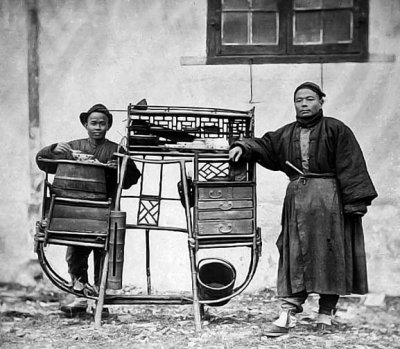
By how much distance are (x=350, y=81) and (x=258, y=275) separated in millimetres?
2100

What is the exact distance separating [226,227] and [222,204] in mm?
179

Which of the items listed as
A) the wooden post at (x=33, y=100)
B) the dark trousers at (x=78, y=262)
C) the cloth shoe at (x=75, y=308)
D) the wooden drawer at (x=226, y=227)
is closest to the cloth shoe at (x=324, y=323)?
the wooden drawer at (x=226, y=227)

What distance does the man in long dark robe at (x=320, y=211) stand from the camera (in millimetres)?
5297

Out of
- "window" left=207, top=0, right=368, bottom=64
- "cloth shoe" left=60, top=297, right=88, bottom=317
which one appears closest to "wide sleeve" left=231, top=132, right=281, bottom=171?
"window" left=207, top=0, right=368, bottom=64

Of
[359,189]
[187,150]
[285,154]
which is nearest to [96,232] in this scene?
[187,150]

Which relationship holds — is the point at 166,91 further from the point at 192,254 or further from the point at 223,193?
the point at 192,254

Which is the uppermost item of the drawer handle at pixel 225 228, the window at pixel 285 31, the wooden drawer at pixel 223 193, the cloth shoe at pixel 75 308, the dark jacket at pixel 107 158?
the window at pixel 285 31

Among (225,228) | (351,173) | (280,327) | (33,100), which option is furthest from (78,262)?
(351,173)

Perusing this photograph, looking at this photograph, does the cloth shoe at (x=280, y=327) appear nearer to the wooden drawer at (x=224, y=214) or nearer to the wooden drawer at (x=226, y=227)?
the wooden drawer at (x=226, y=227)

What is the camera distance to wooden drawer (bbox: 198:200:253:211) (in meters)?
5.50

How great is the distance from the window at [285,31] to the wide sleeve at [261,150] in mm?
1659

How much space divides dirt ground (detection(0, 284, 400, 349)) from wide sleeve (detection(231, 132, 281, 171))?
132cm

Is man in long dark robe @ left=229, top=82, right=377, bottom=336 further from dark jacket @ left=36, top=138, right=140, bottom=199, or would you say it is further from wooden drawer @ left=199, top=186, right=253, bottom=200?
dark jacket @ left=36, top=138, right=140, bottom=199

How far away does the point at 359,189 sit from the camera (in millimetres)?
5250
